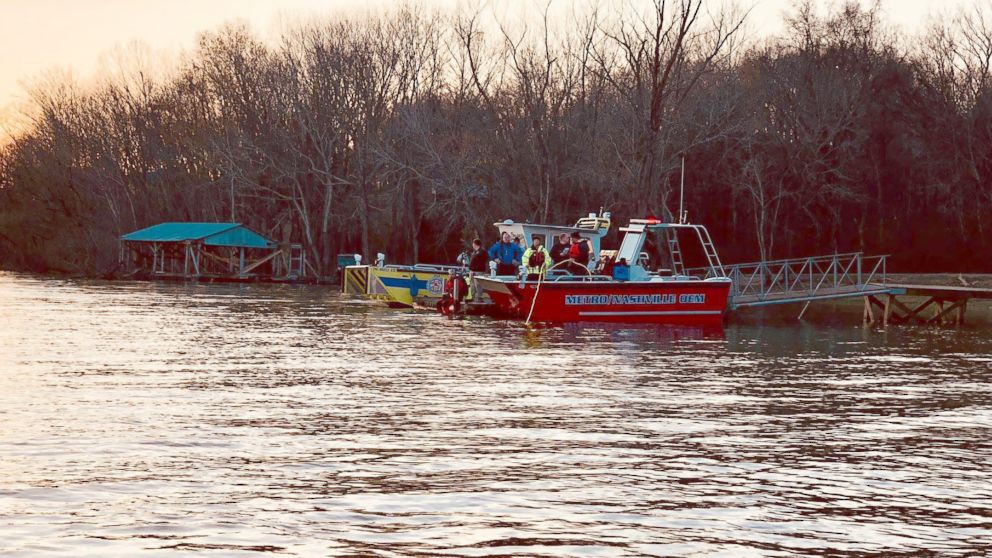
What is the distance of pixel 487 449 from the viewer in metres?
14.6

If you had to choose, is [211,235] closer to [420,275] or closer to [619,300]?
[420,275]

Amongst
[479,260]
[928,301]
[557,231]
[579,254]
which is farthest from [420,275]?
[928,301]

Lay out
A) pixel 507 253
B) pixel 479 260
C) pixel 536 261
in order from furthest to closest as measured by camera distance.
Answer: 1. pixel 479 260
2. pixel 507 253
3. pixel 536 261

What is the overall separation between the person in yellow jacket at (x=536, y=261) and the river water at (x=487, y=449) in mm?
6603

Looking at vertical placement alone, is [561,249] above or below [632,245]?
below

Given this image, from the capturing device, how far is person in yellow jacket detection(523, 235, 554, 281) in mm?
35688

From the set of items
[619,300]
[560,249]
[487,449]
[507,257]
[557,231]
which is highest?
[557,231]

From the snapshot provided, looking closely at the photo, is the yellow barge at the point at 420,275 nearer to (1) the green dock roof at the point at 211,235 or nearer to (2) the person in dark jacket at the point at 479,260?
(2) the person in dark jacket at the point at 479,260

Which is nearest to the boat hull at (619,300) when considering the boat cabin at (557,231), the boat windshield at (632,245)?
the boat windshield at (632,245)

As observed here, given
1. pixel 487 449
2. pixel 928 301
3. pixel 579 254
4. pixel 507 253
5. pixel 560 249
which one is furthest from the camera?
pixel 928 301

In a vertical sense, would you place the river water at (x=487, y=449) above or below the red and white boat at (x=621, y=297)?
below

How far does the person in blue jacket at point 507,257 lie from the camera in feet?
128

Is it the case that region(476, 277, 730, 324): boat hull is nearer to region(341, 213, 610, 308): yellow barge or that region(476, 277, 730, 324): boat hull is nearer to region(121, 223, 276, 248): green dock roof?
region(341, 213, 610, 308): yellow barge

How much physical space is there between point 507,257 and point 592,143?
1248 inches
